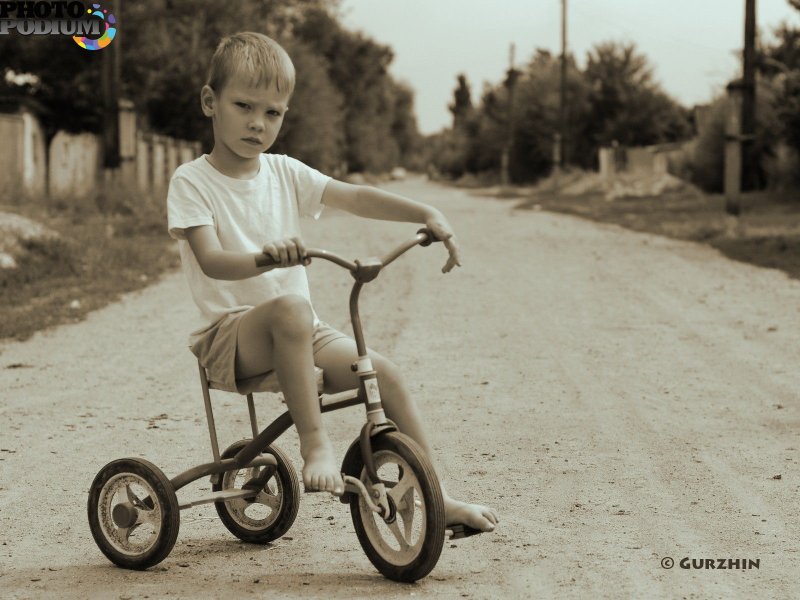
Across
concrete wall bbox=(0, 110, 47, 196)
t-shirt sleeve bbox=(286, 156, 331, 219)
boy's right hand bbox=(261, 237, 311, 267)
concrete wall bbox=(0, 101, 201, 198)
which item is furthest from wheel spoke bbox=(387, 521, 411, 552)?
concrete wall bbox=(0, 110, 47, 196)

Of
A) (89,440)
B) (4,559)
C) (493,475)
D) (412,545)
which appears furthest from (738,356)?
(4,559)

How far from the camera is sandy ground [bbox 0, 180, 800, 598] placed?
3678 mm

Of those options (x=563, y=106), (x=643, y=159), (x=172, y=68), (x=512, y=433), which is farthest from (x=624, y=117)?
(x=512, y=433)

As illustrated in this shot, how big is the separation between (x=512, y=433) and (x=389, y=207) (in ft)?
7.44

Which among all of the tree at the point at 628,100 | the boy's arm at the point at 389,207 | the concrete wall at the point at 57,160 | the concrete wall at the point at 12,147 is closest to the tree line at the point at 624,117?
the tree at the point at 628,100

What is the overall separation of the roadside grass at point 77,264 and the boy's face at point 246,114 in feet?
18.4

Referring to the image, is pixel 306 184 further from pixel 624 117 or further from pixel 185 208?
pixel 624 117

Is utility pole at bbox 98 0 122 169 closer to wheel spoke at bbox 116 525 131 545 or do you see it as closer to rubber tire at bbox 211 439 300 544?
rubber tire at bbox 211 439 300 544

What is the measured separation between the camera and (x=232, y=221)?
143 inches

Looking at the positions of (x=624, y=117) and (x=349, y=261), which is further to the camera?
(x=624, y=117)

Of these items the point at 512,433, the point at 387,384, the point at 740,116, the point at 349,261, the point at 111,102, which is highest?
the point at 111,102

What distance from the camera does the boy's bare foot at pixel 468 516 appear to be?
354 cm

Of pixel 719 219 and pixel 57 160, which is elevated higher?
pixel 57 160

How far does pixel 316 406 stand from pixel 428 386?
11.5ft
